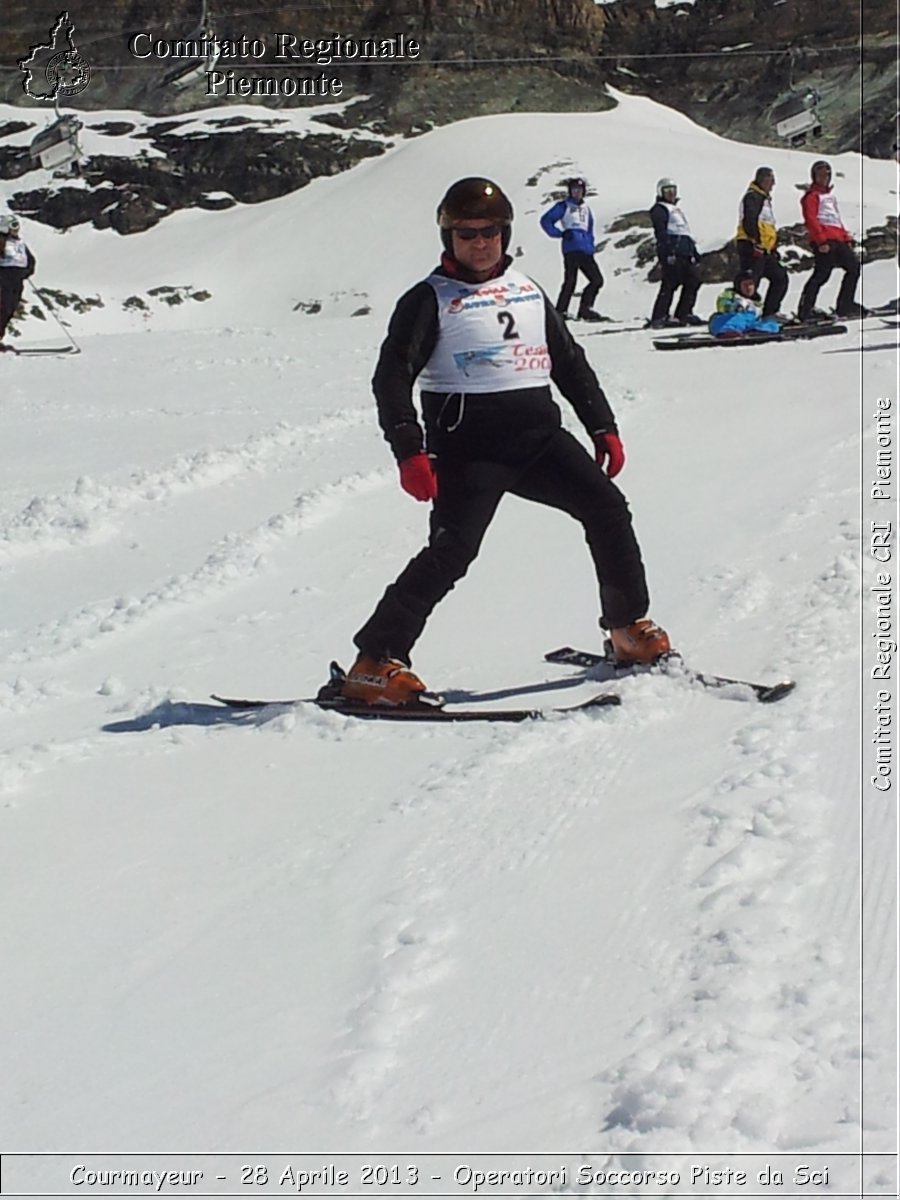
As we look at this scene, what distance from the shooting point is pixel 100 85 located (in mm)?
46062

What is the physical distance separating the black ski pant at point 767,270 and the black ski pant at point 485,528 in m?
9.58

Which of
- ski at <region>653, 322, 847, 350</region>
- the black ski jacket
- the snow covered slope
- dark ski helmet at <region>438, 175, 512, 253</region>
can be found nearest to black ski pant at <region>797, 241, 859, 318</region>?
ski at <region>653, 322, 847, 350</region>

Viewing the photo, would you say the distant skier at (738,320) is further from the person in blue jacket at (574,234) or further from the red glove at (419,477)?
the red glove at (419,477)

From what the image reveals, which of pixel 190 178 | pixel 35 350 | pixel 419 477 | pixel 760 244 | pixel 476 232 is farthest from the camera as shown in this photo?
pixel 190 178

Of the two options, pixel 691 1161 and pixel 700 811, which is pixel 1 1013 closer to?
pixel 691 1161

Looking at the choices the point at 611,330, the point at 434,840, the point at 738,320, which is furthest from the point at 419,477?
the point at 611,330

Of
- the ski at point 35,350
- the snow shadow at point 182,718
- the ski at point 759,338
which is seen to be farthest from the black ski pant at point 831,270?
the snow shadow at point 182,718

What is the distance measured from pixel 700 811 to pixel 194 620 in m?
2.70

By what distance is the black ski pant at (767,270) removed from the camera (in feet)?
42.5

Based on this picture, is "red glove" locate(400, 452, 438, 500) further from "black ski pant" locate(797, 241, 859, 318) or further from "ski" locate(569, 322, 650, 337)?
"ski" locate(569, 322, 650, 337)

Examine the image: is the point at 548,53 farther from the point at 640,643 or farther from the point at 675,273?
the point at 640,643

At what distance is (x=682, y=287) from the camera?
14.6 m

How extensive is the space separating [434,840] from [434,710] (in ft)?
3.21

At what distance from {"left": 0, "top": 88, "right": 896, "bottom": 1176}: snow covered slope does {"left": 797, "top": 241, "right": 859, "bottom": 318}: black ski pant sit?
609 centimetres
